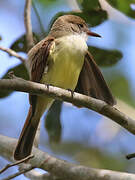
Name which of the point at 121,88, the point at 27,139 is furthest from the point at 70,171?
the point at 121,88

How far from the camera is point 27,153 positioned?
3.62m

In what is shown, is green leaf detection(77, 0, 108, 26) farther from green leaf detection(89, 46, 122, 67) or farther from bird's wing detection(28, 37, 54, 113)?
bird's wing detection(28, 37, 54, 113)

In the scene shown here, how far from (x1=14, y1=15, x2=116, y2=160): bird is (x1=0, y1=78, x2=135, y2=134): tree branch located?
1.71 feet

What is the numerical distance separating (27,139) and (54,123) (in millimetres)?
309

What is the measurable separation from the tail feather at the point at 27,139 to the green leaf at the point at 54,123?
116mm

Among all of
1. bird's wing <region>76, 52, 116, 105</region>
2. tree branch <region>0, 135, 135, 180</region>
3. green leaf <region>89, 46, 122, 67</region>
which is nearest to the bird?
bird's wing <region>76, 52, 116, 105</region>

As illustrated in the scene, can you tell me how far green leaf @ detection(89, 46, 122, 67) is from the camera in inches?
160

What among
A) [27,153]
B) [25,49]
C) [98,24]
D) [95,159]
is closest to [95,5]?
[98,24]

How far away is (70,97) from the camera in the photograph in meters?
2.88

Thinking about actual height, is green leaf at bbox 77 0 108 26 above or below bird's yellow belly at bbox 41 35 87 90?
above

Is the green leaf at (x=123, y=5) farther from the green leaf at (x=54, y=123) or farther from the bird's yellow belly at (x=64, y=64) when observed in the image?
the green leaf at (x=54, y=123)

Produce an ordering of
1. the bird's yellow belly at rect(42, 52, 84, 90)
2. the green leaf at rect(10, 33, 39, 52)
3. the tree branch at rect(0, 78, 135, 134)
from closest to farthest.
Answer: the tree branch at rect(0, 78, 135, 134)
the bird's yellow belly at rect(42, 52, 84, 90)
the green leaf at rect(10, 33, 39, 52)

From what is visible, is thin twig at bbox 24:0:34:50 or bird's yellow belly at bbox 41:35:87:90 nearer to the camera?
bird's yellow belly at bbox 41:35:87:90

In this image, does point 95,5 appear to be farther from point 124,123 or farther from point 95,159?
point 95,159
